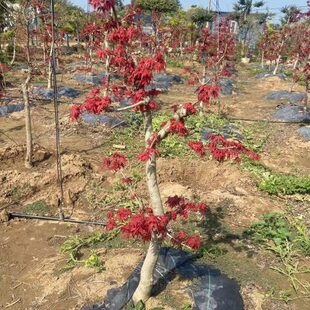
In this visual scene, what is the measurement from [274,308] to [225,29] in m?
12.0

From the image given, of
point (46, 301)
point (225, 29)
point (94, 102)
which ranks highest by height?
point (225, 29)

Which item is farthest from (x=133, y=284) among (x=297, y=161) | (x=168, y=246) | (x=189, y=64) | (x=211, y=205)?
(x=189, y=64)

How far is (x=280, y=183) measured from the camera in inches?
320

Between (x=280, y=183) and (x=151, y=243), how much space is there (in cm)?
477

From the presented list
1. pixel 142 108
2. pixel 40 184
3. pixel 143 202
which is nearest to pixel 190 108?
pixel 142 108

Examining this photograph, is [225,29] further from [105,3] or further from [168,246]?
[105,3]

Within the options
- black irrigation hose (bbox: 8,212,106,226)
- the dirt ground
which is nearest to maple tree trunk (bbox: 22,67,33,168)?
the dirt ground

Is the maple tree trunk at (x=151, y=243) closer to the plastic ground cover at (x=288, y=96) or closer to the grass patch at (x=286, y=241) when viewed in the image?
the grass patch at (x=286, y=241)

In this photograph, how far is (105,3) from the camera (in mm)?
3400

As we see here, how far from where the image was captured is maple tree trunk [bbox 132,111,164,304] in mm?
4129

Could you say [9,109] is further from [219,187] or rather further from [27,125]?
[219,187]

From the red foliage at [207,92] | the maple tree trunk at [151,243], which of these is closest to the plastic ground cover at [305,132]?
the maple tree trunk at [151,243]

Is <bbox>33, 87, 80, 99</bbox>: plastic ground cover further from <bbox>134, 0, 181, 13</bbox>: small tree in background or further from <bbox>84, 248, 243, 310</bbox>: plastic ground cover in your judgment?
<bbox>134, 0, 181, 13</bbox>: small tree in background

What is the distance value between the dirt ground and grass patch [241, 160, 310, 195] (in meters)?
0.19
